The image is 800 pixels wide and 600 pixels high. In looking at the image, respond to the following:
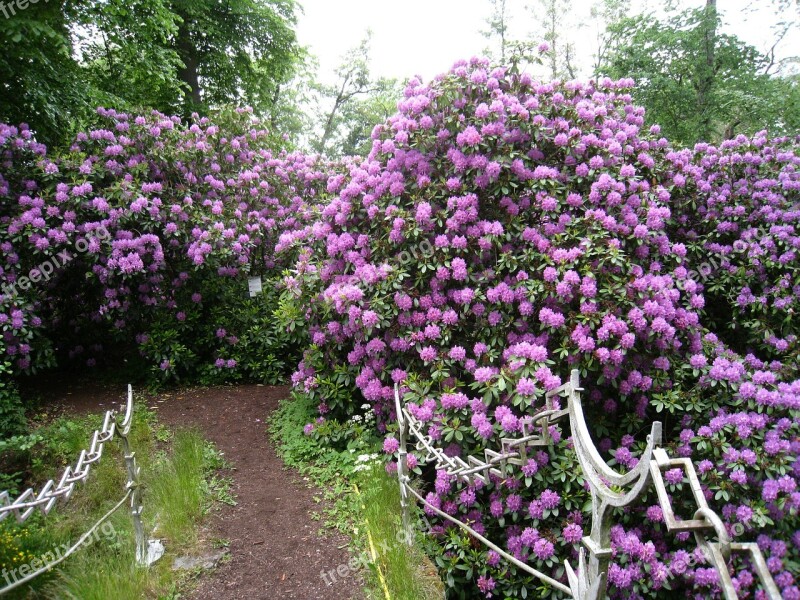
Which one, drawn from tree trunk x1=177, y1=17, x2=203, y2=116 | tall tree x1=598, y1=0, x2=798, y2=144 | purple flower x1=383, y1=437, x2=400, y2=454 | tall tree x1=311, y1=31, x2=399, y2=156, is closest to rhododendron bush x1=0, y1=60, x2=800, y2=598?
purple flower x1=383, y1=437, x2=400, y2=454

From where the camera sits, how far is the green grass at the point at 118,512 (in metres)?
2.61

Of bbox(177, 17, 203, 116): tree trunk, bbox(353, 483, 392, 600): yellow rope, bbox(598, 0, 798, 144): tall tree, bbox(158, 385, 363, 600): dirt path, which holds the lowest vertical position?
bbox(158, 385, 363, 600): dirt path

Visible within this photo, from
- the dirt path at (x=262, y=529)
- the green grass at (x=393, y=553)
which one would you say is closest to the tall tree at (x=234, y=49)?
the dirt path at (x=262, y=529)

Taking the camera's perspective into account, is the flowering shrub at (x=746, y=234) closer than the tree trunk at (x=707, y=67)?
Yes

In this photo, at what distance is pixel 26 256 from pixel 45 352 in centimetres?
107

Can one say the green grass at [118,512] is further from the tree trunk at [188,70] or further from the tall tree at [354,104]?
the tall tree at [354,104]

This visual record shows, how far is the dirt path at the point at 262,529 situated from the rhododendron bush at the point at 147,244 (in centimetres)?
111

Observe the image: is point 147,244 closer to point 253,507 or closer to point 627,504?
point 253,507

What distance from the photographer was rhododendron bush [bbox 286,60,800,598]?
3.11 meters

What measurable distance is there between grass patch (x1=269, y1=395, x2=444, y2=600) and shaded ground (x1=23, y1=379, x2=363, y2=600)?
4.8 inches

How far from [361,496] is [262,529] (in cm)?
71

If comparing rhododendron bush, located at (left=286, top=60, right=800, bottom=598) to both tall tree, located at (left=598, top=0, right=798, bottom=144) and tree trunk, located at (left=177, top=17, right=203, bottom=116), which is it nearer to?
tall tree, located at (left=598, top=0, right=798, bottom=144)

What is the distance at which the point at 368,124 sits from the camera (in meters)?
22.4

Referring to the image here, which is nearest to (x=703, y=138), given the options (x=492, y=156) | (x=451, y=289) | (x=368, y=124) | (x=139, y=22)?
(x=492, y=156)
